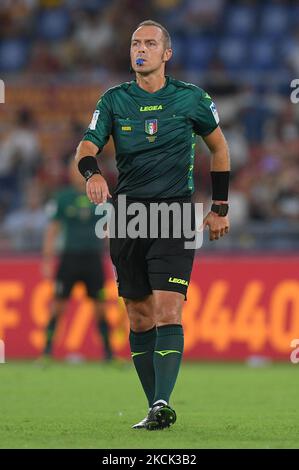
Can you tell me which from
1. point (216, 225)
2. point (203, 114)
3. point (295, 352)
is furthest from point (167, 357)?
point (295, 352)

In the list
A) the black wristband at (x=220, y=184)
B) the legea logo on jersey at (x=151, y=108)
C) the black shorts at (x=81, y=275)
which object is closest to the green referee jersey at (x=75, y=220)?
the black shorts at (x=81, y=275)

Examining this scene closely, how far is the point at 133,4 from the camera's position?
2045cm

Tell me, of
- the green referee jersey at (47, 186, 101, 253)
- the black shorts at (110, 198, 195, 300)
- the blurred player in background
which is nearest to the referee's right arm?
the black shorts at (110, 198, 195, 300)

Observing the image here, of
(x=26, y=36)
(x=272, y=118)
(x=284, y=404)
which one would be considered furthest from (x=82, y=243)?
(x=26, y=36)

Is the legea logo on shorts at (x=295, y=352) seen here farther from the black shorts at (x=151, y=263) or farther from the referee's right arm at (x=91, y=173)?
the referee's right arm at (x=91, y=173)

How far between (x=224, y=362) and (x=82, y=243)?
7.78 ft

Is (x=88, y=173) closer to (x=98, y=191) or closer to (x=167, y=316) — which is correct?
(x=98, y=191)

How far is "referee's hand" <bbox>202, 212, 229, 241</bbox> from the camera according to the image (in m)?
7.74

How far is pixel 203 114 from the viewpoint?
7695 mm

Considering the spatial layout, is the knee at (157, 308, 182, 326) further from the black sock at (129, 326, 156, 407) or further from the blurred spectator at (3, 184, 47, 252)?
the blurred spectator at (3, 184, 47, 252)

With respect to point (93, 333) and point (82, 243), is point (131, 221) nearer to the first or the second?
point (82, 243)

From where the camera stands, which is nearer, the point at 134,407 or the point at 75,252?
the point at 134,407

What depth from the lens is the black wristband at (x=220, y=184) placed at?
7.89m

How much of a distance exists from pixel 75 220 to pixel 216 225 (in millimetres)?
7166
